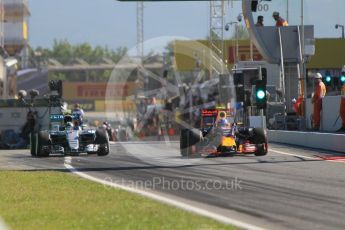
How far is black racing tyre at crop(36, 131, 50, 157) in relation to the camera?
22.7m

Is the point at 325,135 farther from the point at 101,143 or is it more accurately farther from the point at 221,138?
the point at 101,143

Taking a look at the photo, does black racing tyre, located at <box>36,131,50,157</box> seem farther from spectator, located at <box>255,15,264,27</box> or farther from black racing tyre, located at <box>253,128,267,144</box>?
spectator, located at <box>255,15,264,27</box>

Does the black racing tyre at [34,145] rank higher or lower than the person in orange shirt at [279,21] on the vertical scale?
lower

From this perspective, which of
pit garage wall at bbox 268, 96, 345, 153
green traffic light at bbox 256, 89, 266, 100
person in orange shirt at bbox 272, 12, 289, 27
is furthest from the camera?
person in orange shirt at bbox 272, 12, 289, 27

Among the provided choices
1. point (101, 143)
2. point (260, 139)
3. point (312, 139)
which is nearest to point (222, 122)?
point (260, 139)

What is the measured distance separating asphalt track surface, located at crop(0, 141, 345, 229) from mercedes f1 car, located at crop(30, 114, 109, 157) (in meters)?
0.48

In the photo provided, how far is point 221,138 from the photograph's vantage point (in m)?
21.2

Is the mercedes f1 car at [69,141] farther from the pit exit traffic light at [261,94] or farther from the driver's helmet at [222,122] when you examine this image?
the pit exit traffic light at [261,94]

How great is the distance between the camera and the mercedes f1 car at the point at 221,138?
21.1 metres

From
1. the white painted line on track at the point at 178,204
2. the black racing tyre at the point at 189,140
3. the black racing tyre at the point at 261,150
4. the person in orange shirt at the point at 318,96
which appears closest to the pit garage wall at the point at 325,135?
the person in orange shirt at the point at 318,96

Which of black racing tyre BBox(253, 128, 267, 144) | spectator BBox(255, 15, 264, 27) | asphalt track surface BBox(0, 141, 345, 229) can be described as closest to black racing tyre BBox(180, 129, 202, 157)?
asphalt track surface BBox(0, 141, 345, 229)

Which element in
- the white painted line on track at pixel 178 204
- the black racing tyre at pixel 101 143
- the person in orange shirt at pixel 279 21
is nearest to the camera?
the white painted line on track at pixel 178 204

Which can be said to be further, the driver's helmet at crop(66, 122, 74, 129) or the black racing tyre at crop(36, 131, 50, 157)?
the driver's helmet at crop(66, 122, 74, 129)

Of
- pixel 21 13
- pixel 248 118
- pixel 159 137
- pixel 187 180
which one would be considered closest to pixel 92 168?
pixel 187 180
